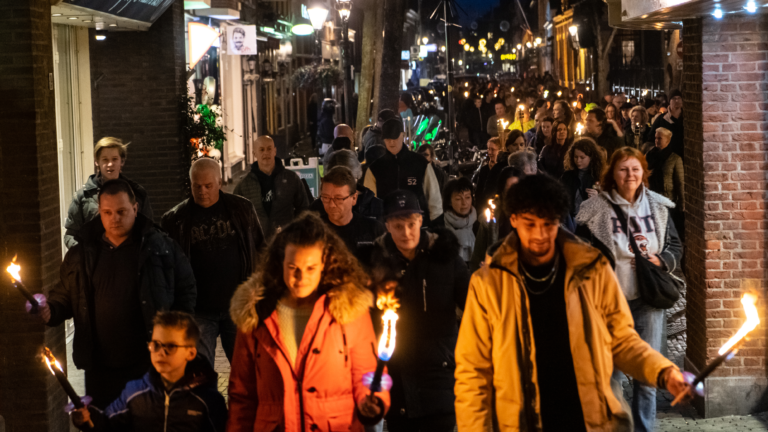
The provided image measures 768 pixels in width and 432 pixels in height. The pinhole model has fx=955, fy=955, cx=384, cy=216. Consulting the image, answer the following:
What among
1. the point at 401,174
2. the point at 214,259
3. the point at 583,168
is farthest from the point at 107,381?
the point at 583,168

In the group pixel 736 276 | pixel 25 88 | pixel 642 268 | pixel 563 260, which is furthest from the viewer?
pixel 736 276

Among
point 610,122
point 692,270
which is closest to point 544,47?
point 610,122

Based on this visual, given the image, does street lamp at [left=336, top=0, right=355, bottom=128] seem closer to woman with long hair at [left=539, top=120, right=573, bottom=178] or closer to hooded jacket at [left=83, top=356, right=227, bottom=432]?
woman with long hair at [left=539, top=120, right=573, bottom=178]

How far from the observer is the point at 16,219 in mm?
6742

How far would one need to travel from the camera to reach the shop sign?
9047 mm

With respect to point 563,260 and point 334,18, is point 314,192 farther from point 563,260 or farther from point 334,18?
point 334,18

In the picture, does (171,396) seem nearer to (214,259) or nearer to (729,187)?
(214,259)

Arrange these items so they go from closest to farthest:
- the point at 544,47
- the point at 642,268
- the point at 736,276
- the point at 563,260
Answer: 1. the point at 563,260
2. the point at 642,268
3. the point at 736,276
4. the point at 544,47

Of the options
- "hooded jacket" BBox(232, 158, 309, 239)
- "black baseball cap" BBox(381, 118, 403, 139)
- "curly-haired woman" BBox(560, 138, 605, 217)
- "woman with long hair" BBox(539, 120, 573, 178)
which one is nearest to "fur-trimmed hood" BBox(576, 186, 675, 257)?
"curly-haired woman" BBox(560, 138, 605, 217)

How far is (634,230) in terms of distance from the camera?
244 inches

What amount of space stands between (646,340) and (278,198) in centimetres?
396

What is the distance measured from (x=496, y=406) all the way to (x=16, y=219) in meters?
4.22

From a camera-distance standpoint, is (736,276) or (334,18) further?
(334,18)

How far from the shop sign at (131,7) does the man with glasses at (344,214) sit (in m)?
3.36
